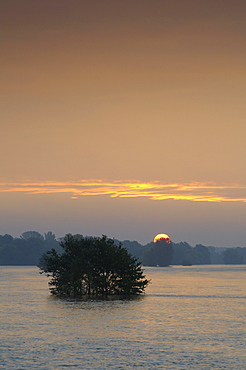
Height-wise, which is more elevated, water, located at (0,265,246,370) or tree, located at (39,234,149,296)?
tree, located at (39,234,149,296)

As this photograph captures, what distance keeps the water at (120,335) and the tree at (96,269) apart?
20.5ft

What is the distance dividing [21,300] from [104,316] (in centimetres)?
3191

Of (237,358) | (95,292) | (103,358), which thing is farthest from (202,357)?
(95,292)

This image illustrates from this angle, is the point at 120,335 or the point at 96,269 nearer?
the point at 120,335

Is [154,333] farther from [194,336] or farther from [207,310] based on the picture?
[207,310]

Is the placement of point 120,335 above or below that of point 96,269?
below

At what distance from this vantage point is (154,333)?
61094 mm

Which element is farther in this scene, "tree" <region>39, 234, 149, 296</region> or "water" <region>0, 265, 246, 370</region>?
"tree" <region>39, 234, 149, 296</region>

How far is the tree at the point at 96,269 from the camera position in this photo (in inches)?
3871

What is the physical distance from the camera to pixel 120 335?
59.3 m

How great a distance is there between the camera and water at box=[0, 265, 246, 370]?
45.3m

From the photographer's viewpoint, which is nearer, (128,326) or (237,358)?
(237,358)

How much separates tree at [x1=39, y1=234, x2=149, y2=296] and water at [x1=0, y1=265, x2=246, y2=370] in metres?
6.26

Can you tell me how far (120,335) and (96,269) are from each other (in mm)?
39870
